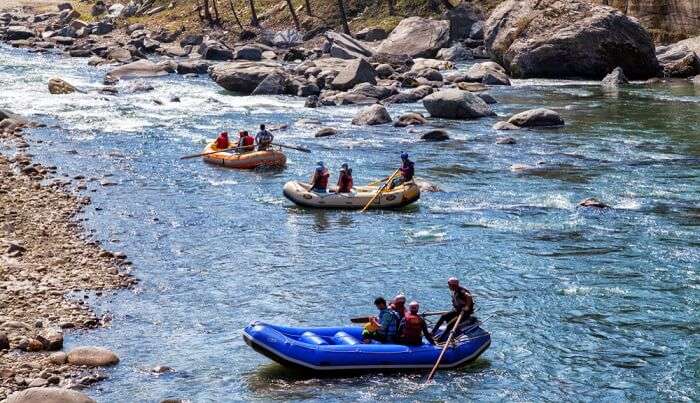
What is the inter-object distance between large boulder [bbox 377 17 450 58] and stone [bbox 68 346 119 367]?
4282cm

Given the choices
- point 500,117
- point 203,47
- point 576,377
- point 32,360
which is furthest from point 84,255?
point 203,47

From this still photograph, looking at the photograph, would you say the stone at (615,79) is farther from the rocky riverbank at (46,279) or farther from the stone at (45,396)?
the stone at (45,396)

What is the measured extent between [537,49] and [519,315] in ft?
110

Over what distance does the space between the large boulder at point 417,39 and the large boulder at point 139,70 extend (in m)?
13.0

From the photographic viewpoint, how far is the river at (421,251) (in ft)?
52.7

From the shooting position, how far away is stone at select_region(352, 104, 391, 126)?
39.1 meters

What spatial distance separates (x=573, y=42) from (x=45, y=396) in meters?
40.5

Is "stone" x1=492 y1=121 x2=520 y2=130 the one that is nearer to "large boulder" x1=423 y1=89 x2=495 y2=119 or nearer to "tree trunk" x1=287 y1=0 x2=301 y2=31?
"large boulder" x1=423 y1=89 x2=495 y2=119

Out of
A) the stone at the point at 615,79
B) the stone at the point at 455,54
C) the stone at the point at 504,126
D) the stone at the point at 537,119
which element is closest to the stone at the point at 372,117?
the stone at the point at 504,126

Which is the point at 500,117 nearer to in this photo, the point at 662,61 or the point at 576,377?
the point at 662,61

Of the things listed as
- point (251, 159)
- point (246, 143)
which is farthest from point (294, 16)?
point (251, 159)

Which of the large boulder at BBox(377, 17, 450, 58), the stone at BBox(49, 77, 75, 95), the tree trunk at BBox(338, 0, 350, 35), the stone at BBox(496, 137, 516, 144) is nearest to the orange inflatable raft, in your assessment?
the stone at BBox(496, 137, 516, 144)

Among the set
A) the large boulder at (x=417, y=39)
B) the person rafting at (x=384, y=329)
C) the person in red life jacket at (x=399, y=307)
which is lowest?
the person rafting at (x=384, y=329)

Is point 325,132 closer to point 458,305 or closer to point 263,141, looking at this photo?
point 263,141
